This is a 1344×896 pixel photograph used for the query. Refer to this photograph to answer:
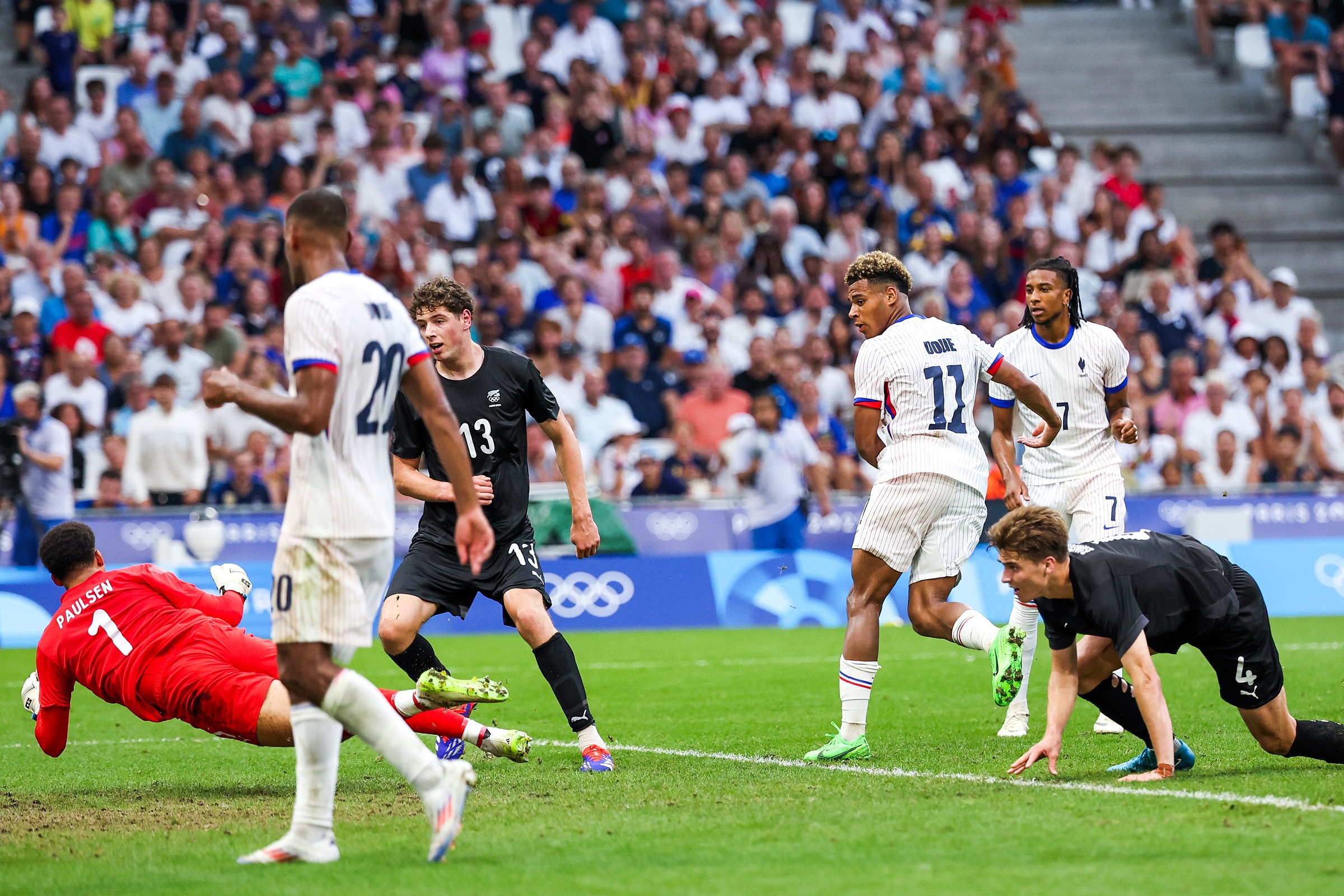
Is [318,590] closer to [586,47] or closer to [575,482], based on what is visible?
[575,482]

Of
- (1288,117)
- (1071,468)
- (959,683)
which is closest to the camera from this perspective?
(1071,468)

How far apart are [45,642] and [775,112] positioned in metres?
17.2

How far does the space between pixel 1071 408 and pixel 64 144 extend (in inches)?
595

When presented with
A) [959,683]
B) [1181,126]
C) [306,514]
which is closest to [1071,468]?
[959,683]

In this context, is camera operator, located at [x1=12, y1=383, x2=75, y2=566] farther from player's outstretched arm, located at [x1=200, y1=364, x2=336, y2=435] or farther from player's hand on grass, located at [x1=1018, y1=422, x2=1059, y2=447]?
player's outstretched arm, located at [x1=200, y1=364, x2=336, y2=435]

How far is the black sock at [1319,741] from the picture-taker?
7.00 meters

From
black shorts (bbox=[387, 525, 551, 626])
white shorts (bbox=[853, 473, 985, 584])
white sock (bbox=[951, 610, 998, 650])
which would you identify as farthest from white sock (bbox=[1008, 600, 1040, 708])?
black shorts (bbox=[387, 525, 551, 626])

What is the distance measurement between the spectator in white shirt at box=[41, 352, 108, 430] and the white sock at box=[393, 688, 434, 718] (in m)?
10.6

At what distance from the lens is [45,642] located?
7.21 meters

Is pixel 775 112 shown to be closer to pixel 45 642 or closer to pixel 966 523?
pixel 966 523

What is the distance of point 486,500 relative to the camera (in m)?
7.77

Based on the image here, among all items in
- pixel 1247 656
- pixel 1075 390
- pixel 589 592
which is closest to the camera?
pixel 1247 656

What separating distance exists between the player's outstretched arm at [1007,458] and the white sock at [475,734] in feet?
9.78

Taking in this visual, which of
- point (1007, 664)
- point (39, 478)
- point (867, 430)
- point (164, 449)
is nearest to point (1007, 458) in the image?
point (867, 430)
